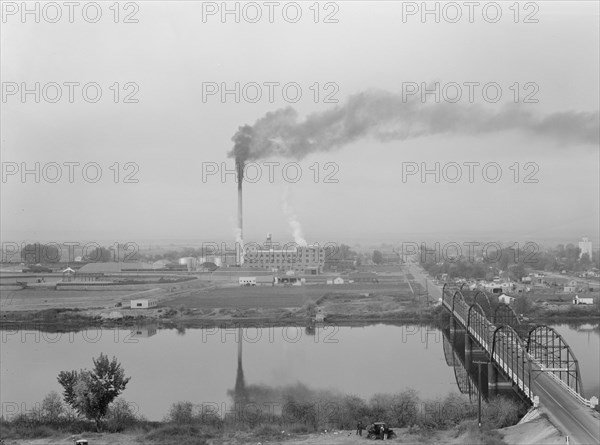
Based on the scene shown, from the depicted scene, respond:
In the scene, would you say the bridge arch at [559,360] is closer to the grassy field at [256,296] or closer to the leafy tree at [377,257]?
the leafy tree at [377,257]

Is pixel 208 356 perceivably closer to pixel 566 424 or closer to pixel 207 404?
pixel 207 404

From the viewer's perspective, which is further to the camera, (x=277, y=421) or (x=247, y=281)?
(x=247, y=281)

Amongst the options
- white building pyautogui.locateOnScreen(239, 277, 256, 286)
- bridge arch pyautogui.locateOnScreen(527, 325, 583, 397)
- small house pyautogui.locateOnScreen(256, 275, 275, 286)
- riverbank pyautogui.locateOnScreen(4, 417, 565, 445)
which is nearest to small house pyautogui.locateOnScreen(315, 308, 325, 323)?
small house pyautogui.locateOnScreen(256, 275, 275, 286)

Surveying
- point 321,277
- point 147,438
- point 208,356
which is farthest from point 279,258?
point 147,438

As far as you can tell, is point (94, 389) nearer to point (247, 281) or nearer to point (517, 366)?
point (517, 366)

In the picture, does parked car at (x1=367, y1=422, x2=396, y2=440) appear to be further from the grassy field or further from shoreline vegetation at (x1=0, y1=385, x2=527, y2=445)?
the grassy field

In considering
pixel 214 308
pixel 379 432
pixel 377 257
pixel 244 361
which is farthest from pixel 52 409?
pixel 377 257

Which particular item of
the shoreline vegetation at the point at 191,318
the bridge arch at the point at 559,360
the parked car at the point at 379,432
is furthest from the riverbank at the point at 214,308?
the parked car at the point at 379,432
